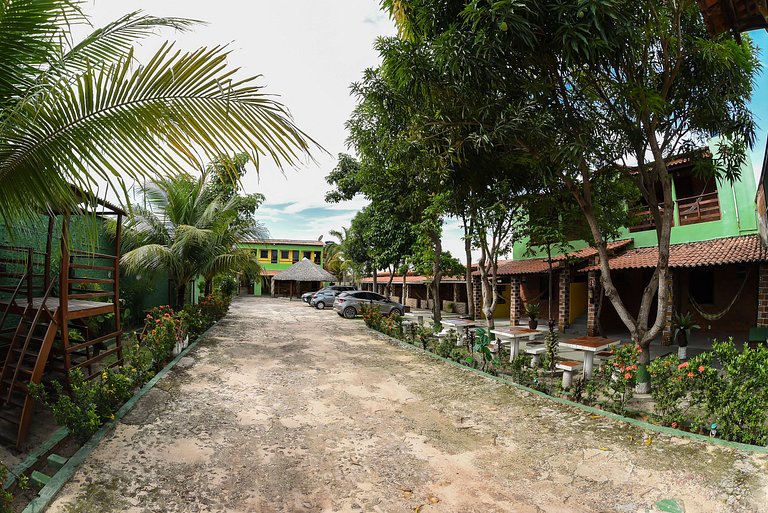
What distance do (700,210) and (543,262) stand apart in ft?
17.2

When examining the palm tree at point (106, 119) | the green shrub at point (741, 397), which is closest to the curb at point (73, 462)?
the palm tree at point (106, 119)

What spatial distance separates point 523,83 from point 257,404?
6.04 meters

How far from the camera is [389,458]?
4227 millimetres

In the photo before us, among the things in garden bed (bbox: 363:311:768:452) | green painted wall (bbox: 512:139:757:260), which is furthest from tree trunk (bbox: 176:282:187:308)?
green painted wall (bbox: 512:139:757:260)

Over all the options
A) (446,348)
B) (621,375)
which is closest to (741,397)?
(621,375)

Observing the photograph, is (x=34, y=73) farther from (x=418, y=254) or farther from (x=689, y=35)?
(x=418, y=254)

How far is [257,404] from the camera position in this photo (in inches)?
232

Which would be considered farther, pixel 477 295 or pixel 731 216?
pixel 477 295

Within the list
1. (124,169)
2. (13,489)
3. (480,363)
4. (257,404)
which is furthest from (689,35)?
(13,489)

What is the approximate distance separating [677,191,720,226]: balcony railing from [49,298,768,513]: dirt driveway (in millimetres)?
9565

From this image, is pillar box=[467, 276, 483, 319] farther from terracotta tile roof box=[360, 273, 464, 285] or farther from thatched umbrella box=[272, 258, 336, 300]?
thatched umbrella box=[272, 258, 336, 300]

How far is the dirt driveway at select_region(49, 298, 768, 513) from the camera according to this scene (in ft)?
11.2

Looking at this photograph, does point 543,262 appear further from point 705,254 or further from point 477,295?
point 705,254

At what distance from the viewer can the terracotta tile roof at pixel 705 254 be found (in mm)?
9469
